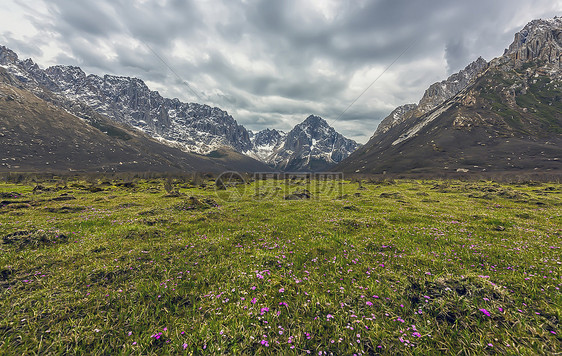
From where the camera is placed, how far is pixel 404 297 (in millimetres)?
6762

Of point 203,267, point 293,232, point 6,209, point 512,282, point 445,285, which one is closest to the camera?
point 445,285

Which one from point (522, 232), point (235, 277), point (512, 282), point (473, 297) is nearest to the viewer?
point (473, 297)

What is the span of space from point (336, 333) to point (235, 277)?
4.32 meters

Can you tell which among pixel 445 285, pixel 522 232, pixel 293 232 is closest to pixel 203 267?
pixel 293 232

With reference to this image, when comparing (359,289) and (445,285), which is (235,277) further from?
(445,285)

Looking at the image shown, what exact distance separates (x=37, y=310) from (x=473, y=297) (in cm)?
1282

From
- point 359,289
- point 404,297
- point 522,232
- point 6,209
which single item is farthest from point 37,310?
point 6,209

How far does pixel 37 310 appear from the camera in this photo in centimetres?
609

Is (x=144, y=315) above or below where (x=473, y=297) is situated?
below

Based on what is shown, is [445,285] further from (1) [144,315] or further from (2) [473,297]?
(1) [144,315]

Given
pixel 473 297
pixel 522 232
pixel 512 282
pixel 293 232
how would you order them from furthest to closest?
pixel 293 232 → pixel 522 232 → pixel 512 282 → pixel 473 297

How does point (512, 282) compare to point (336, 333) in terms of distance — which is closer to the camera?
point (336, 333)

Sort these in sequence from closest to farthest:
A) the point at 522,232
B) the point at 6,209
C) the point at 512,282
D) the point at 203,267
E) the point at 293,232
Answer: the point at 512,282, the point at 203,267, the point at 522,232, the point at 293,232, the point at 6,209

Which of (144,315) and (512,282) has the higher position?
(512,282)
